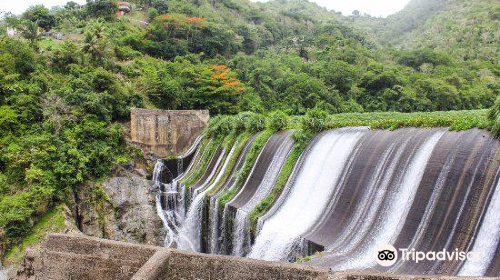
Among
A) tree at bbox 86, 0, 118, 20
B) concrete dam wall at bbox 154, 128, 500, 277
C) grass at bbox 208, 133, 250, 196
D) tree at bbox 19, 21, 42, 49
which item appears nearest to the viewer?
concrete dam wall at bbox 154, 128, 500, 277

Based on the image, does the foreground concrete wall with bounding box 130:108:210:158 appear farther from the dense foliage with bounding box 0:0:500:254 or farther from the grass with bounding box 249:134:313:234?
the grass with bounding box 249:134:313:234

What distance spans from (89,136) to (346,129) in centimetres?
1299

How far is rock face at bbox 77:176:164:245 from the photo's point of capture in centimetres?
1664

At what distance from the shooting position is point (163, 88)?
2380cm

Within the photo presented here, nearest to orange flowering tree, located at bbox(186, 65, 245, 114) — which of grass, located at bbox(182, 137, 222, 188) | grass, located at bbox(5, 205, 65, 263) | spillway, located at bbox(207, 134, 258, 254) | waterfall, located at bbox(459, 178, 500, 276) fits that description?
grass, located at bbox(182, 137, 222, 188)

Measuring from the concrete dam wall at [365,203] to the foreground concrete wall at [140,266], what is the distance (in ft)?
7.56

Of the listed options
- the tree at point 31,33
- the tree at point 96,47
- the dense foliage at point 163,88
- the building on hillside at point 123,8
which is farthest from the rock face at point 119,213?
the building on hillside at point 123,8

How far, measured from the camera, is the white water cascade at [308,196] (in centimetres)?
1091

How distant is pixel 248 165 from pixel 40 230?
9105mm

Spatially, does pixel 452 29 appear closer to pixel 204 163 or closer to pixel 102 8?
pixel 102 8

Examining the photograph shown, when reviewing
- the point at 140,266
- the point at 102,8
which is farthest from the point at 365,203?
the point at 102,8

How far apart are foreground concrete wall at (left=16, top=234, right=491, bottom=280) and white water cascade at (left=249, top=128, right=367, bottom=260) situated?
13.4 feet

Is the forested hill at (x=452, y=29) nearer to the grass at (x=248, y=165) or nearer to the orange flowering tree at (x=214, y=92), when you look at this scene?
the orange flowering tree at (x=214, y=92)

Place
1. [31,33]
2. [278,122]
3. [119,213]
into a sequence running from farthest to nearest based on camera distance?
[31,33]
[278,122]
[119,213]
